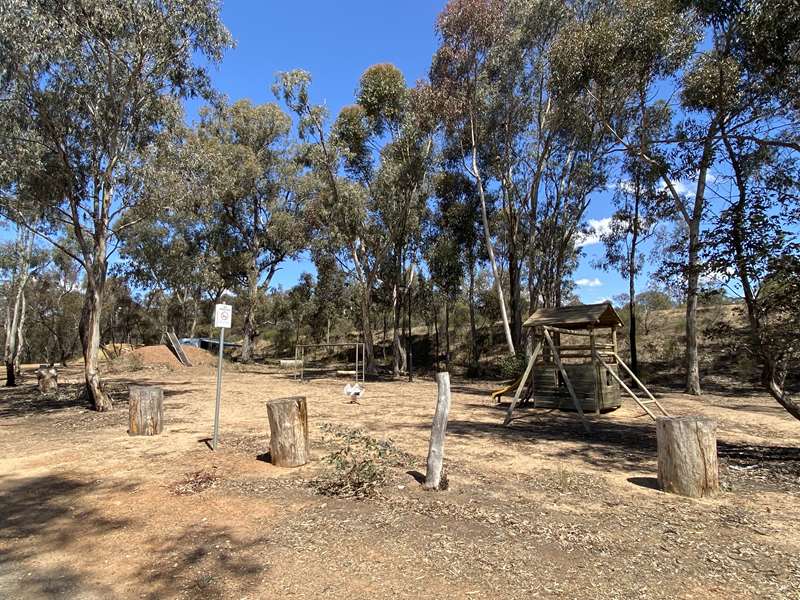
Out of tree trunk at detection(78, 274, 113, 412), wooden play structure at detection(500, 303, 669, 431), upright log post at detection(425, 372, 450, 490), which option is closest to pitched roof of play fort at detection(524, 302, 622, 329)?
wooden play structure at detection(500, 303, 669, 431)

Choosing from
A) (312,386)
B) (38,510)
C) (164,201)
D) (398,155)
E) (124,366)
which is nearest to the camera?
(38,510)

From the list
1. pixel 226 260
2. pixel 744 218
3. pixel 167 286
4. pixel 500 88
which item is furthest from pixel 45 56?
pixel 167 286

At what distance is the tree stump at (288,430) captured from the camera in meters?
6.55

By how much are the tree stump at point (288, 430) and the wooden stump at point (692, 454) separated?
4.28m

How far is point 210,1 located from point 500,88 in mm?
12189

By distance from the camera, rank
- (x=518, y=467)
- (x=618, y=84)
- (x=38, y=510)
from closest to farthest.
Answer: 1. (x=38, y=510)
2. (x=518, y=467)
3. (x=618, y=84)

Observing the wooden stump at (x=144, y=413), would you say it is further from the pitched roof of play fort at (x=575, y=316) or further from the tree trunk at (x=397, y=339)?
the tree trunk at (x=397, y=339)

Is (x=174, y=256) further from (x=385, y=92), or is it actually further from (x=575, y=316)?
(x=575, y=316)

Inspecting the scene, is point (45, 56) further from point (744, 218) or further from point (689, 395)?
point (689, 395)

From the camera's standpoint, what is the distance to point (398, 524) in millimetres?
A: 4613

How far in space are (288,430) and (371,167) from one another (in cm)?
1901

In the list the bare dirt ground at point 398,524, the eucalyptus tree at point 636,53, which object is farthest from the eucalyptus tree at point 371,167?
the bare dirt ground at point 398,524

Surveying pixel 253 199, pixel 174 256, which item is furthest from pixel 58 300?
pixel 253 199

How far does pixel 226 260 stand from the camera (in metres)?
32.2
